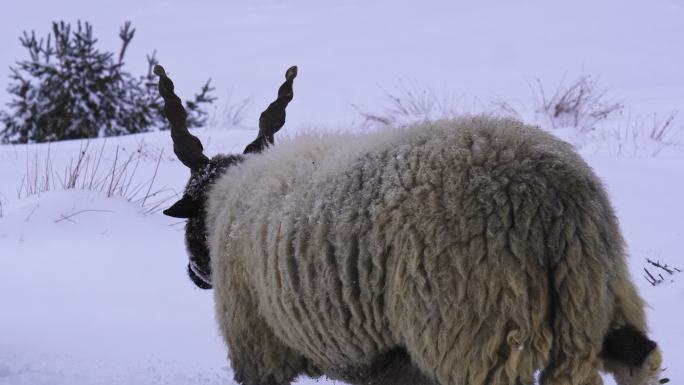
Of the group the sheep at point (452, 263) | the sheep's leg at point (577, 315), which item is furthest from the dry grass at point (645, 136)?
the sheep's leg at point (577, 315)

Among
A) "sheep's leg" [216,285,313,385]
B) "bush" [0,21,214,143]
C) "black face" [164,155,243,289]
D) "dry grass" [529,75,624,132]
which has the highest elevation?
"black face" [164,155,243,289]

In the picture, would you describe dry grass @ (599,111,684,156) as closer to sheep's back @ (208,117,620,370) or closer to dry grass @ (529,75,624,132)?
dry grass @ (529,75,624,132)

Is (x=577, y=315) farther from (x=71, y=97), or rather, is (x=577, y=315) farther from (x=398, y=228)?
(x=71, y=97)

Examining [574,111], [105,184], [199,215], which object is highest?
[199,215]

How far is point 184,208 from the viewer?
13.9 ft

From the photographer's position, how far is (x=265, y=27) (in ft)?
91.8

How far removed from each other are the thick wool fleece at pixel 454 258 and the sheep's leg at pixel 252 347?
0.25 meters

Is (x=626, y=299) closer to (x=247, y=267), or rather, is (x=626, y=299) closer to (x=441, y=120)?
(x=441, y=120)

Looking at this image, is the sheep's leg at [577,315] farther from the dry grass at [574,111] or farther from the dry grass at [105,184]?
the dry grass at [574,111]

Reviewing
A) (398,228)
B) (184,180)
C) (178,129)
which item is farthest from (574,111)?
(398,228)

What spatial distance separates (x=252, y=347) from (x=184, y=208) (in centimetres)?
94

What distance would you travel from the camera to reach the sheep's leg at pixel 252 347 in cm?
358

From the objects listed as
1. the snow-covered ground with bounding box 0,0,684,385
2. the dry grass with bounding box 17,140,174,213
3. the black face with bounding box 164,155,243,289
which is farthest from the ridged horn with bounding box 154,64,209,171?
the dry grass with bounding box 17,140,174,213

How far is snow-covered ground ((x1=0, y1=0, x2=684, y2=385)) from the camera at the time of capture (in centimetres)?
489
